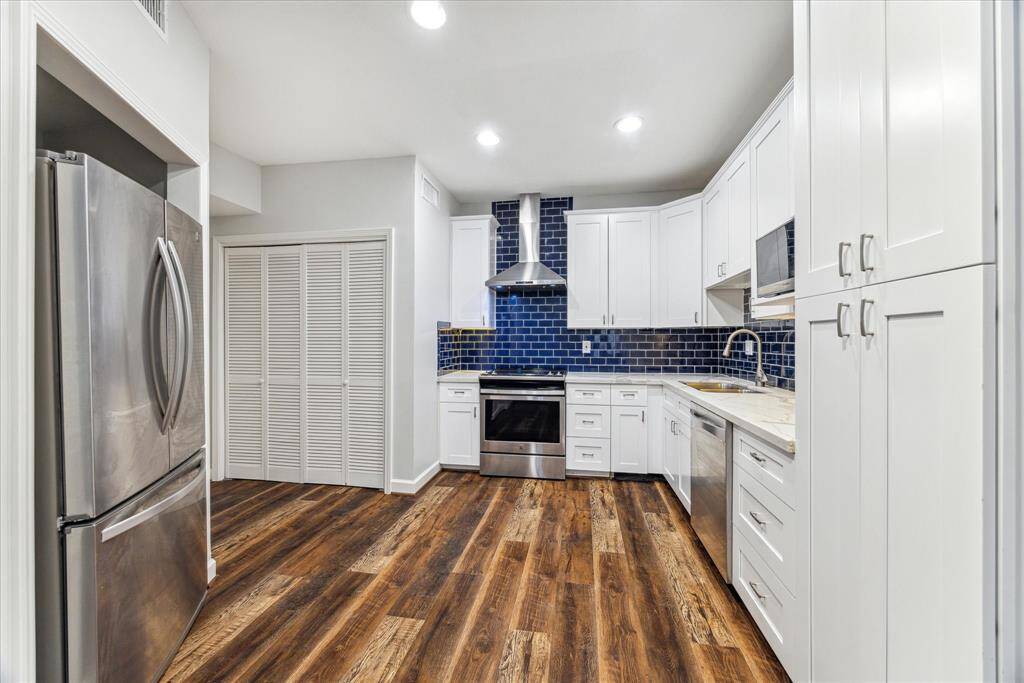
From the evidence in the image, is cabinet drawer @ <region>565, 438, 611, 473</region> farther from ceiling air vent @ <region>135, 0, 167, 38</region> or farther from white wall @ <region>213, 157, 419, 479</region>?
ceiling air vent @ <region>135, 0, 167, 38</region>

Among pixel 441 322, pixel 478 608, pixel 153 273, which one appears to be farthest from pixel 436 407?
pixel 153 273

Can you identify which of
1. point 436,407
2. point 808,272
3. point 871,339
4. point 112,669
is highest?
point 808,272

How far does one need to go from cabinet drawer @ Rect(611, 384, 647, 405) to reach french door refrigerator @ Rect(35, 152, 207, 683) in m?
2.99

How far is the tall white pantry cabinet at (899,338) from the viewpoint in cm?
66

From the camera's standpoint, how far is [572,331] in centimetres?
427

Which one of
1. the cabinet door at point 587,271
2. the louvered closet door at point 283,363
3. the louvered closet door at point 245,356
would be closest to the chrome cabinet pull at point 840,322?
the cabinet door at point 587,271

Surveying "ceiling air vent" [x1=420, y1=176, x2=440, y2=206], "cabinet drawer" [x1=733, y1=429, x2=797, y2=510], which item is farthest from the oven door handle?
"cabinet drawer" [x1=733, y1=429, x2=797, y2=510]

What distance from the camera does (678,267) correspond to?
11.9ft

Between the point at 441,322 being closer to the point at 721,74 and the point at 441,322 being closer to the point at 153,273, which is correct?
the point at 153,273

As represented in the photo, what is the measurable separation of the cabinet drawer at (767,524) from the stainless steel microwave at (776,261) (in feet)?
2.77

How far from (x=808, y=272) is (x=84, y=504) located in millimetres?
2231

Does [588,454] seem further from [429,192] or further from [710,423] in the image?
[429,192]

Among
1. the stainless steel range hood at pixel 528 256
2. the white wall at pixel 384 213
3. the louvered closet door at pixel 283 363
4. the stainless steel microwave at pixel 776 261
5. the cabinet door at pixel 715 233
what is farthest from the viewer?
the stainless steel range hood at pixel 528 256

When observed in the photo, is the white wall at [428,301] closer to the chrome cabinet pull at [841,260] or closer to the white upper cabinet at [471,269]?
the white upper cabinet at [471,269]
